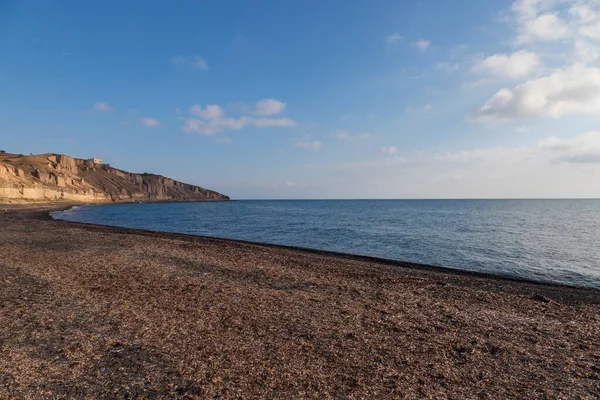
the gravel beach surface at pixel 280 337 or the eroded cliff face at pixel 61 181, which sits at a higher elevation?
the eroded cliff face at pixel 61 181

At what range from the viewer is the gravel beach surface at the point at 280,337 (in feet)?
19.0

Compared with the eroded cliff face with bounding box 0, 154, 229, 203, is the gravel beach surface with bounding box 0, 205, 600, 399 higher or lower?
lower

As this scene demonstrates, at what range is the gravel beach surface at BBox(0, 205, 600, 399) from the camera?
5.79 m

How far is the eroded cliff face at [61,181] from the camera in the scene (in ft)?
303

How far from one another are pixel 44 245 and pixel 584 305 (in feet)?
94.2

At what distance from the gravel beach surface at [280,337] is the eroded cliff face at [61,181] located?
95983 mm

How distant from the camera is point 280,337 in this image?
7.82 meters

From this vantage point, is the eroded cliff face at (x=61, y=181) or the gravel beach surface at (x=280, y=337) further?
the eroded cliff face at (x=61, y=181)

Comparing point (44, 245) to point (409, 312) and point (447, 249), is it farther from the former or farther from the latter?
point (447, 249)

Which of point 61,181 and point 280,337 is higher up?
point 61,181

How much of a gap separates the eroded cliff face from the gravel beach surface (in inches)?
3779

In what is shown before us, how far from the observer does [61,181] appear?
412 ft

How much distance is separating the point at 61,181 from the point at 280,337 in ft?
495

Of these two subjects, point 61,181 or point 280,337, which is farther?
point 61,181
